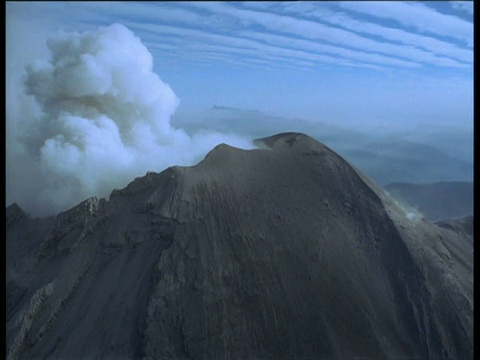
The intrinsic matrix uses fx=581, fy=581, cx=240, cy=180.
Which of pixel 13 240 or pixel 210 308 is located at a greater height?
pixel 210 308

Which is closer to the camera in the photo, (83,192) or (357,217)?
(357,217)

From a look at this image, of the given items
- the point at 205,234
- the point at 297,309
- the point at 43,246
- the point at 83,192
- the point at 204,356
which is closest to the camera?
the point at 204,356

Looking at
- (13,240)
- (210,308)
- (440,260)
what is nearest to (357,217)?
(440,260)

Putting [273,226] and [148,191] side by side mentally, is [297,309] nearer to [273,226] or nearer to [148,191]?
[273,226]

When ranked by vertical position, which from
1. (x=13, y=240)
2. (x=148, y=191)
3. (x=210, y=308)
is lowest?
(x=13, y=240)

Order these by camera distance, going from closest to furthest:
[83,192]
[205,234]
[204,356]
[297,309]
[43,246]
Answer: [204,356] → [297,309] → [205,234] → [43,246] → [83,192]

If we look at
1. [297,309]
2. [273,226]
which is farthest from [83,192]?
[297,309]
